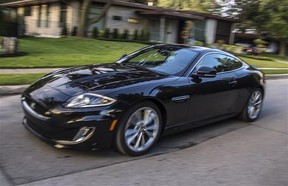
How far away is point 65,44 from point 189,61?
14.6m

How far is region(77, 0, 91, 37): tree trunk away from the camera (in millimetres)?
22548

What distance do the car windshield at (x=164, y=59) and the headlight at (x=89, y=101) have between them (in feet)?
4.32

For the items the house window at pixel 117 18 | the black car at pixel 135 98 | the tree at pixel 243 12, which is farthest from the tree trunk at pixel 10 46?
the tree at pixel 243 12

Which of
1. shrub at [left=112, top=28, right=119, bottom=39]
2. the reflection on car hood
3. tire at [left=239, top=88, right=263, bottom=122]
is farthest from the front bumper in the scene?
shrub at [left=112, top=28, right=119, bottom=39]

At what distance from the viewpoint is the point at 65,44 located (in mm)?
19359

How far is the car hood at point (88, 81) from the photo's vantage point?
15.2 ft

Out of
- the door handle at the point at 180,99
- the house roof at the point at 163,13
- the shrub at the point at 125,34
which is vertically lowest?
the door handle at the point at 180,99

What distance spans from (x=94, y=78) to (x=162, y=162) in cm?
141

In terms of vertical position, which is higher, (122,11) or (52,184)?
(122,11)

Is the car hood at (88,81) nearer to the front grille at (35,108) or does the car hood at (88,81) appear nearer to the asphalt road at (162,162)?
the front grille at (35,108)

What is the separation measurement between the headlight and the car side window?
5.93 ft

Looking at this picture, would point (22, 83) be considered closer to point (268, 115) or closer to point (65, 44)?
point (268, 115)

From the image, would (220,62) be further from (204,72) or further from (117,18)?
(117,18)

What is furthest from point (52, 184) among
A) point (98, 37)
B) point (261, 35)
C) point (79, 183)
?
point (261, 35)
